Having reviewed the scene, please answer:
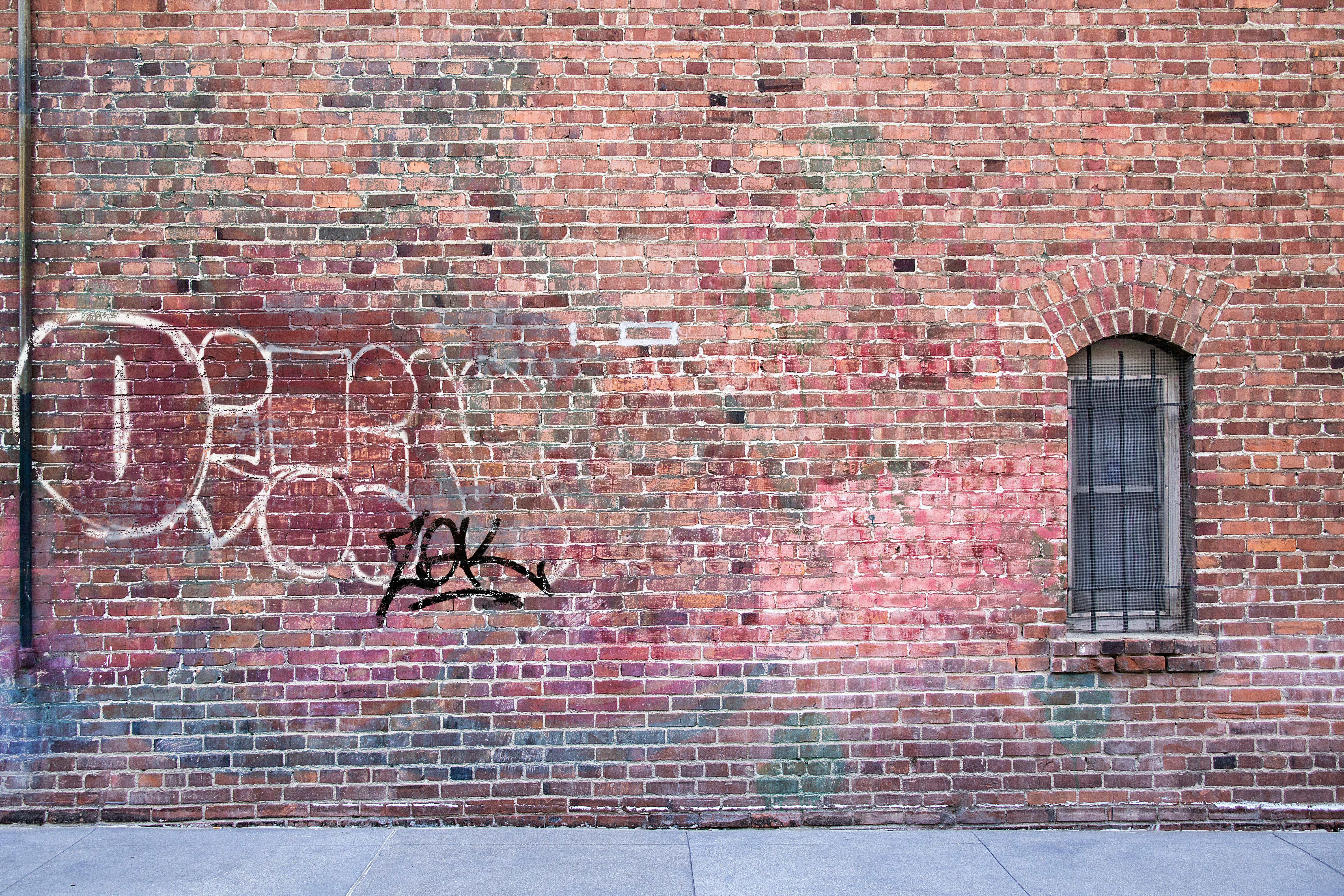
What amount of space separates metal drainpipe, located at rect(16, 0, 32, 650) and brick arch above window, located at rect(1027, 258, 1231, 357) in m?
5.07

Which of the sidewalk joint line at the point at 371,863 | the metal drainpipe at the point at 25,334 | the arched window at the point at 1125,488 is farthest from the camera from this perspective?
the arched window at the point at 1125,488

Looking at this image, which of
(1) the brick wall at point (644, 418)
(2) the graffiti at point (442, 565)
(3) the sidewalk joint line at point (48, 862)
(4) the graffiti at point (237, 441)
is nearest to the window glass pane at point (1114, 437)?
(1) the brick wall at point (644, 418)

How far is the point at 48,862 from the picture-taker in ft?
13.6

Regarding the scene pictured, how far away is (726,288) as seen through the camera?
461 centimetres

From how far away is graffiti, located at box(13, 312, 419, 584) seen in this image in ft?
15.0

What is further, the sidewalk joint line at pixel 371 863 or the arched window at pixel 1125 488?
the arched window at pixel 1125 488

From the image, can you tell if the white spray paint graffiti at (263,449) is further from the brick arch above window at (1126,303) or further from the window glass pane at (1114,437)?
the window glass pane at (1114,437)

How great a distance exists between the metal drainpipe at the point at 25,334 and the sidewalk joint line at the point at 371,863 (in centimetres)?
203

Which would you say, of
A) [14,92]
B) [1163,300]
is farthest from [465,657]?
[1163,300]

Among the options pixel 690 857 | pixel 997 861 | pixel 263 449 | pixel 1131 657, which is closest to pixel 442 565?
pixel 263 449

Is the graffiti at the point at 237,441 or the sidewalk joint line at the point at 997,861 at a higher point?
the graffiti at the point at 237,441

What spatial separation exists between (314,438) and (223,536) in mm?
676

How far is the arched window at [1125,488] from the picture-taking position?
4.78 m

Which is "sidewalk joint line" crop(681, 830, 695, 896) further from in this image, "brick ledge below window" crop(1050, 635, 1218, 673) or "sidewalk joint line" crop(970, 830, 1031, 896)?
"brick ledge below window" crop(1050, 635, 1218, 673)
